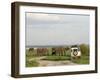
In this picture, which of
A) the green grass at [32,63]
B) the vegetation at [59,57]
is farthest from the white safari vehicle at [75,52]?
the green grass at [32,63]

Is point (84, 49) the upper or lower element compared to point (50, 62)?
upper

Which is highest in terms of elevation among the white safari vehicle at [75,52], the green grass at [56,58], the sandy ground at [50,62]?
the white safari vehicle at [75,52]

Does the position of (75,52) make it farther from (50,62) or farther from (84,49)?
(50,62)

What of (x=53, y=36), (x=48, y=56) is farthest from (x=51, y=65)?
(x=53, y=36)

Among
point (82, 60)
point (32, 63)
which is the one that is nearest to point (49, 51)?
point (32, 63)

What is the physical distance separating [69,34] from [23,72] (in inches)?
21.5

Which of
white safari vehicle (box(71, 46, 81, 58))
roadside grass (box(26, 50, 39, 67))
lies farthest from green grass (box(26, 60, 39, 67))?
white safari vehicle (box(71, 46, 81, 58))

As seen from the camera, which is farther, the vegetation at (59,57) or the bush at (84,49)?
the bush at (84,49)

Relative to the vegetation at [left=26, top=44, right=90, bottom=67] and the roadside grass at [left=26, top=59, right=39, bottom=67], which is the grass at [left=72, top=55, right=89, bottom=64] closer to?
the vegetation at [left=26, top=44, right=90, bottom=67]

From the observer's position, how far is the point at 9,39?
207 centimetres

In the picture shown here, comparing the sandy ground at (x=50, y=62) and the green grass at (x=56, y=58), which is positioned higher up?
the green grass at (x=56, y=58)

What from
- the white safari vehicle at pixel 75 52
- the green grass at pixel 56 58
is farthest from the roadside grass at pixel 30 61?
the white safari vehicle at pixel 75 52

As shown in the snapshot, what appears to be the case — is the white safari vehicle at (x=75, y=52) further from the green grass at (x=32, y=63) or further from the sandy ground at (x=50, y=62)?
the green grass at (x=32, y=63)

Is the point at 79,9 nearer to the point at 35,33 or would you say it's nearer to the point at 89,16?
the point at 89,16
